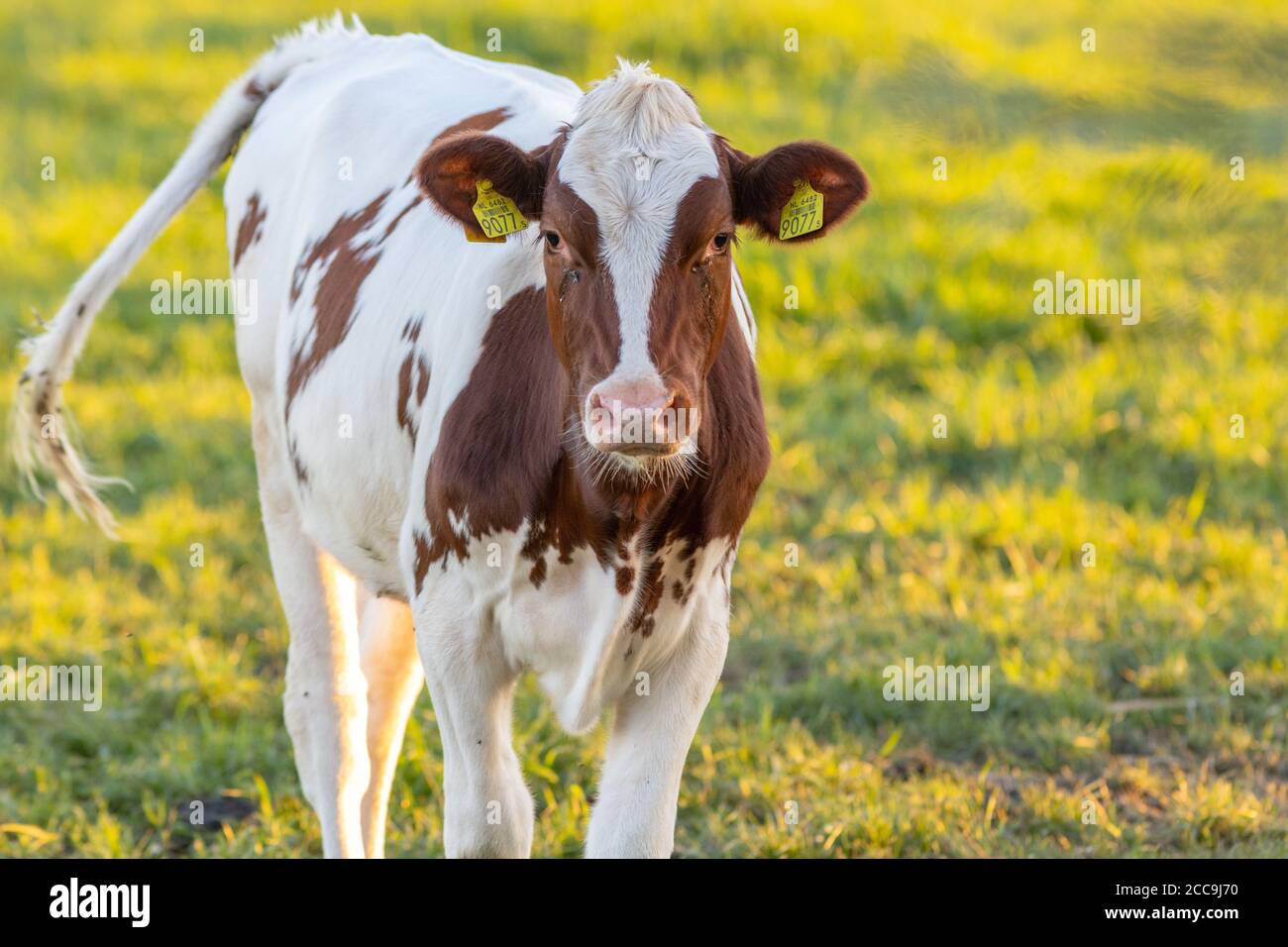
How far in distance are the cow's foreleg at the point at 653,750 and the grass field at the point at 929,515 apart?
1101 millimetres

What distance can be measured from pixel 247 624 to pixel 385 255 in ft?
7.76

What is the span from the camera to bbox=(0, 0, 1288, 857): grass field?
127 inches

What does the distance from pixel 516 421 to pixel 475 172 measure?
0.54 meters

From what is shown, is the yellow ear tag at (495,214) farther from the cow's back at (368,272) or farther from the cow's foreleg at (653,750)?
the cow's foreleg at (653,750)

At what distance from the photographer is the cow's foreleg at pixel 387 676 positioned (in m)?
5.16

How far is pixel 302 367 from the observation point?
15.9 feet

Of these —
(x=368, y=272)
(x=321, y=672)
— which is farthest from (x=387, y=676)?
(x=368, y=272)

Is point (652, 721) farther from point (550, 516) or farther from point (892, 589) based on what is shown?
point (892, 589)

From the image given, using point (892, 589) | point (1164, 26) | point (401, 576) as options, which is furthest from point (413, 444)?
point (892, 589)

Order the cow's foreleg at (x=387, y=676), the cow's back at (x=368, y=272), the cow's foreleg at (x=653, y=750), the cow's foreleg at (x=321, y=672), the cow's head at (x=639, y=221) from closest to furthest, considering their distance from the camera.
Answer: the cow's head at (x=639, y=221)
the cow's foreleg at (x=653, y=750)
the cow's back at (x=368, y=272)
the cow's foreleg at (x=321, y=672)
the cow's foreleg at (x=387, y=676)

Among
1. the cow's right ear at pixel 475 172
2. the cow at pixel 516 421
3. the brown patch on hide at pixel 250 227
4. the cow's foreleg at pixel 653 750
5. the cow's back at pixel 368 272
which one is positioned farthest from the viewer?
the brown patch on hide at pixel 250 227

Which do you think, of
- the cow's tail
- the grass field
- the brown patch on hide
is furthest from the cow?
the cow's tail

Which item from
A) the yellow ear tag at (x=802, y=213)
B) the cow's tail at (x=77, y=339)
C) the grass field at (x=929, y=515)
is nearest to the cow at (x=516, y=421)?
the yellow ear tag at (x=802, y=213)

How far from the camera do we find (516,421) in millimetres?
3947
